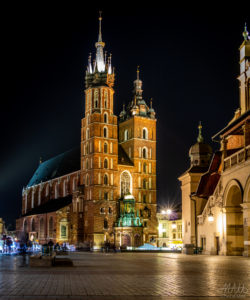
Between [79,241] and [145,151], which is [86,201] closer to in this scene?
[79,241]

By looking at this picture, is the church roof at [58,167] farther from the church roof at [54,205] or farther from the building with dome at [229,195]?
the building with dome at [229,195]

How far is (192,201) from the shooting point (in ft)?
139

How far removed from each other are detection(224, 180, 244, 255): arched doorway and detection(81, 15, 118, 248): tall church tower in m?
52.9

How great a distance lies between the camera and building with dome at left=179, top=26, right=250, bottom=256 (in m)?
26.2

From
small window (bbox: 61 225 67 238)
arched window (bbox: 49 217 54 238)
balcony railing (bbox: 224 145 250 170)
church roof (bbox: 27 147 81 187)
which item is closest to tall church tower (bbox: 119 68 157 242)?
church roof (bbox: 27 147 81 187)

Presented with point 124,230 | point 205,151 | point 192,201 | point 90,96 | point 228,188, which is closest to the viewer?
point 228,188

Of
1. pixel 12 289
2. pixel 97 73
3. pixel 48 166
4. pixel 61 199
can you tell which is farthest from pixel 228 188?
pixel 48 166

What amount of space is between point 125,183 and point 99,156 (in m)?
7.75

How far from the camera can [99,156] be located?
277 ft

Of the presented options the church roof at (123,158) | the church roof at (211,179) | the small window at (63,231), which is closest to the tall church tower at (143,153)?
the church roof at (123,158)

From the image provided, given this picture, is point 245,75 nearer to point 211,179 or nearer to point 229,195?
point 211,179

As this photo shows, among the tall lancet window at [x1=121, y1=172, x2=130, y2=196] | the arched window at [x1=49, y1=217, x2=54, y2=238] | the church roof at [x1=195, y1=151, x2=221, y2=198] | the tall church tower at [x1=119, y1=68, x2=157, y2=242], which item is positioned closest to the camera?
the church roof at [x1=195, y1=151, x2=221, y2=198]

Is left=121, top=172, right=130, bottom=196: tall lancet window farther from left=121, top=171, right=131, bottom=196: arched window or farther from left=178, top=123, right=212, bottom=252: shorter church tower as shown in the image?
left=178, top=123, right=212, bottom=252: shorter church tower

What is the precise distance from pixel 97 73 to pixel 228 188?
214 feet
